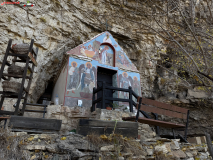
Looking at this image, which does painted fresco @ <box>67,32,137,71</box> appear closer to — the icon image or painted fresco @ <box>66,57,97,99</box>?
painted fresco @ <box>66,57,97,99</box>

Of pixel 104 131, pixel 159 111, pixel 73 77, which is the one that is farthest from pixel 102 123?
pixel 73 77

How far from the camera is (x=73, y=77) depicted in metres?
7.83

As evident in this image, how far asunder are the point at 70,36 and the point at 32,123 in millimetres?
9641

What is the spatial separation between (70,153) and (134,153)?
50.7 inches

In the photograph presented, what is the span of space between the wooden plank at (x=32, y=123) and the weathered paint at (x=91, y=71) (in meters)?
3.56

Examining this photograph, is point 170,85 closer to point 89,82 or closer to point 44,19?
point 89,82

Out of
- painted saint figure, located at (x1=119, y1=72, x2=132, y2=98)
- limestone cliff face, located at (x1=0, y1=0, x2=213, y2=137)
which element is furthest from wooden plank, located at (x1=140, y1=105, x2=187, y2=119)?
limestone cliff face, located at (x1=0, y1=0, x2=213, y2=137)

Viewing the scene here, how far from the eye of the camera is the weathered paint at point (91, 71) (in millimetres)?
7648

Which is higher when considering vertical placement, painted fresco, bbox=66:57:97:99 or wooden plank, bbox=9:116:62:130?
painted fresco, bbox=66:57:97:99

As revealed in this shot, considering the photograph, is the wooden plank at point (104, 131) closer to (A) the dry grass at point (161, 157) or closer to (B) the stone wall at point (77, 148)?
(B) the stone wall at point (77, 148)

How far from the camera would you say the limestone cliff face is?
396 inches

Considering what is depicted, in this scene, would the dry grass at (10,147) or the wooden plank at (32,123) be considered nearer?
the dry grass at (10,147)

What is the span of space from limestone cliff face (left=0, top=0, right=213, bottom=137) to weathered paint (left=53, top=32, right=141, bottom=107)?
74.6 inches

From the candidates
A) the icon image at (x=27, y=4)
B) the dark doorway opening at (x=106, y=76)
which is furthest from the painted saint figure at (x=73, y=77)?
the icon image at (x=27, y=4)
